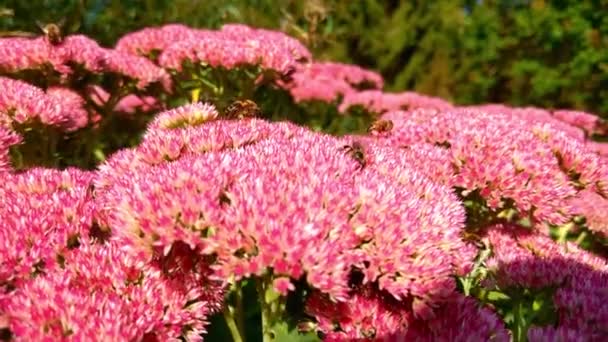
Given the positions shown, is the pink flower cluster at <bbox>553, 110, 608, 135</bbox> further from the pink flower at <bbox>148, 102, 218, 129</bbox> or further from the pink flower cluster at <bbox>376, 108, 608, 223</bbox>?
the pink flower at <bbox>148, 102, 218, 129</bbox>

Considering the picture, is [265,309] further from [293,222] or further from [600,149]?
[600,149]

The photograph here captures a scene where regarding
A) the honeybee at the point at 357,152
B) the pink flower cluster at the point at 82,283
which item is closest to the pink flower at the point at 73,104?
the pink flower cluster at the point at 82,283

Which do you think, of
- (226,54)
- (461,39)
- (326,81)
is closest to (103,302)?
(226,54)

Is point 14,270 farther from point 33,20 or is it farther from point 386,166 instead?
point 33,20

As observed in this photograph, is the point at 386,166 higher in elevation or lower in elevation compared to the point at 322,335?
higher

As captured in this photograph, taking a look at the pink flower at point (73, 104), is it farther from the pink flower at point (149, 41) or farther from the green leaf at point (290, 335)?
the green leaf at point (290, 335)

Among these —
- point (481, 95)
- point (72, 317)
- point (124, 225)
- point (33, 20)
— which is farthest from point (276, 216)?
point (481, 95)

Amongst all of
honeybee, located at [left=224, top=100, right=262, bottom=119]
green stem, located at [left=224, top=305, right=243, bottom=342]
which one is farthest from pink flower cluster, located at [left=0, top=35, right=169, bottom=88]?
green stem, located at [left=224, top=305, right=243, bottom=342]
